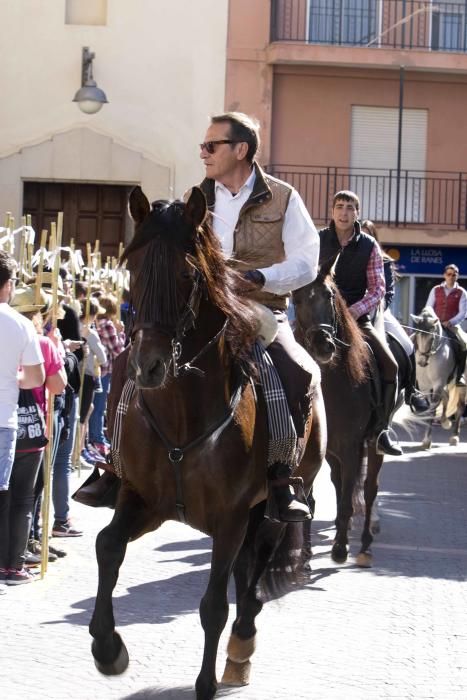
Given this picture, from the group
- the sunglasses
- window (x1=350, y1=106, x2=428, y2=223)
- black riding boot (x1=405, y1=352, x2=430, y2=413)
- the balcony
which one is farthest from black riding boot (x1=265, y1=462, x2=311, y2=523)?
window (x1=350, y1=106, x2=428, y2=223)

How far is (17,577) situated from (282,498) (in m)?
3.08

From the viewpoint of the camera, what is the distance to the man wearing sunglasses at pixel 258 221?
689cm

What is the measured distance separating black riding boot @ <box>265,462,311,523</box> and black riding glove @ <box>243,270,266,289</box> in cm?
88

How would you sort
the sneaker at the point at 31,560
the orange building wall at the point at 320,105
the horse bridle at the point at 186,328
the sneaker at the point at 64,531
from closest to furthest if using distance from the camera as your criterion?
the horse bridle at the point at 186,328, the sneaker at the point at 31,560, the sneaker at the point at 64,531, the orange building wall at the point at 320,105

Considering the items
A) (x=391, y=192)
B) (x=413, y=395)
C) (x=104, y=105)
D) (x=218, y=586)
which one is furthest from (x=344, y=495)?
(x=391, y=192)

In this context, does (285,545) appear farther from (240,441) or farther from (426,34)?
A: (426,34)

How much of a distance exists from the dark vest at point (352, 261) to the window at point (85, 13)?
20.9m

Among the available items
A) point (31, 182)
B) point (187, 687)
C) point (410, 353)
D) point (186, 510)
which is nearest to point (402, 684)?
point (187, 687)

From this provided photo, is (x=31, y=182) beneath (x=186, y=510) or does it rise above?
above

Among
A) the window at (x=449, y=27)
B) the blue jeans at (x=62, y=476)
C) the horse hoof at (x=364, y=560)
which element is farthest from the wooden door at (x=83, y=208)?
the horse hoof at (x=364, y=560)

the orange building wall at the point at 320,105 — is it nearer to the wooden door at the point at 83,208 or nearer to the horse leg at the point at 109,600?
the wooden door at the point at 83,208

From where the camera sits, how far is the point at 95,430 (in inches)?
665

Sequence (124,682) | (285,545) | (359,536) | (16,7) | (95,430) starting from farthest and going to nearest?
(16,7) → (95,430) → (359,536) → (285,545) → (124,682)

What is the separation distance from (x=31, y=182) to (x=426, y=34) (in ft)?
32.9
